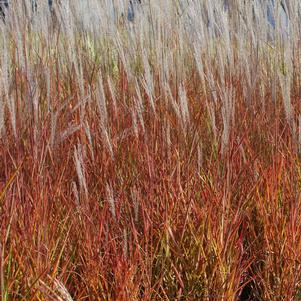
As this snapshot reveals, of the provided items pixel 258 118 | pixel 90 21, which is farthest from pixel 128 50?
pixel 258 118

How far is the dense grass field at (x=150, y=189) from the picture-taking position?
4.89 ft

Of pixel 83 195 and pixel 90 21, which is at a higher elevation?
pixel 90 21

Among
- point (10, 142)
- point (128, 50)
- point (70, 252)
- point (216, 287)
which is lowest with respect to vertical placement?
point (216, 287)

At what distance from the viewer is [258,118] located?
6.89 feet

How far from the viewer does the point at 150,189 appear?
5.47ft

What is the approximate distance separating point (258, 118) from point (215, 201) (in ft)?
A: 1.77

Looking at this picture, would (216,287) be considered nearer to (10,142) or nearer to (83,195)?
(83,195)

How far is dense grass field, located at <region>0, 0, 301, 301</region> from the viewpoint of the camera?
1.49 meters

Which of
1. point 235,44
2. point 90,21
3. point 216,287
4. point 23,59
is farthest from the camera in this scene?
point 235,44

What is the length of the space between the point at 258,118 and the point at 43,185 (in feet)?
2.89

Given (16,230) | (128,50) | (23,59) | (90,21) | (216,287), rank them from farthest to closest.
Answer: (90,21), (128,50), (23,59), (216,287), (16,230)

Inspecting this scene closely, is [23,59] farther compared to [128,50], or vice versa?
[128,50]

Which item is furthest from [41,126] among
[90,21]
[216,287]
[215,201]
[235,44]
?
Result: [235,44]

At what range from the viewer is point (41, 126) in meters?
1.75
